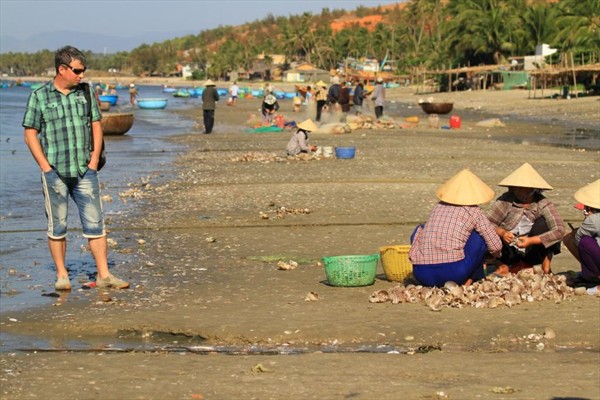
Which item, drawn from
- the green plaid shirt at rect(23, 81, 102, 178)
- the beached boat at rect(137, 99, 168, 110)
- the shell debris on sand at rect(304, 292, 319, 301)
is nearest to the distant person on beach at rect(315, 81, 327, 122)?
the green plaid shirt at rect(23, 81, 102, 178)

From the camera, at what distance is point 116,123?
3341 centimetres

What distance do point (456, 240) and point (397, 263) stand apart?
0.95 m

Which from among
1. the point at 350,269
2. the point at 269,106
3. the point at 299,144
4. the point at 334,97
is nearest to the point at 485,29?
the point at 334,97

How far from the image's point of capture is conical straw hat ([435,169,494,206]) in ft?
28.3

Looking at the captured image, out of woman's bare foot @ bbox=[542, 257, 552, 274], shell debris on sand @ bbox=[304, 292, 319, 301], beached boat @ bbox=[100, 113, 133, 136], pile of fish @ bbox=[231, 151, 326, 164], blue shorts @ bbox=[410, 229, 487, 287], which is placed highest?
blue shorts @ bbox=[410, 229, 487, 287]

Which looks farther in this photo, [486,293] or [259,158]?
[259,158]

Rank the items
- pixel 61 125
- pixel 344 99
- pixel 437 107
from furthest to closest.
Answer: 1. pixel 437 107
2. pixel 344 99
3. pixel 61 125

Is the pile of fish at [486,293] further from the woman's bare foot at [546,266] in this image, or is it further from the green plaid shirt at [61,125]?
the green plaid shirt at [61,125]

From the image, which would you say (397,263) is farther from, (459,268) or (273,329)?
(273,329)

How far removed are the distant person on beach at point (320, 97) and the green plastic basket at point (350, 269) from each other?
90.4 ft

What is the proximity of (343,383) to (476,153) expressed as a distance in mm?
18356

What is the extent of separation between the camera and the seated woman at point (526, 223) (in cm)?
899

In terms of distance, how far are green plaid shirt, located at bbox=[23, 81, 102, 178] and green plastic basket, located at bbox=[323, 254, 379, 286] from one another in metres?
2.31

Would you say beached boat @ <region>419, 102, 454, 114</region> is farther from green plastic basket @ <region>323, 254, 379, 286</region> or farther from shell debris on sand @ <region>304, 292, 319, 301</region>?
shell debris on sand @ <region>304, 292, 319, 301</region>
